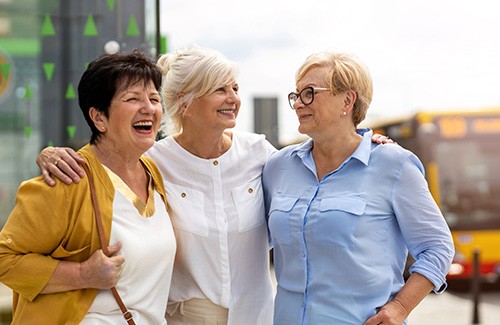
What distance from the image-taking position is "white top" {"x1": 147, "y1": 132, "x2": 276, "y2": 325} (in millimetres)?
3553

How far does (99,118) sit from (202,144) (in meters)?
0.64

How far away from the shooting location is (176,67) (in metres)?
3.67

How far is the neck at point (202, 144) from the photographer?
371 centimetres

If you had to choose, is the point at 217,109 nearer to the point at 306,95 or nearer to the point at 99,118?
the point at 306,95

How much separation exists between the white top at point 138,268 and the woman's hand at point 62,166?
0.59ft

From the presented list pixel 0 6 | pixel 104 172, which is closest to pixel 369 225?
pixel 104 172

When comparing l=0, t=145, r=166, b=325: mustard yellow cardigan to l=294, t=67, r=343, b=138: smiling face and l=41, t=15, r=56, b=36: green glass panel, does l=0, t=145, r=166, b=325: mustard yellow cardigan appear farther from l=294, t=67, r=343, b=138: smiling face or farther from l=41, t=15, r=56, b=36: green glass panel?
l=41, t=15, r=56, b=36: green glass panel

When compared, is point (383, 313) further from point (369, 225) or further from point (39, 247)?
point (39, 247)

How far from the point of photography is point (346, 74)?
3326 millimetres

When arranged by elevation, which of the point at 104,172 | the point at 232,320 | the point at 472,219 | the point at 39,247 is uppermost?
the point at 104,172

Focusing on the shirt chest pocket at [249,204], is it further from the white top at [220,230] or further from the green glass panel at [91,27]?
the green glass panel at [91,27]

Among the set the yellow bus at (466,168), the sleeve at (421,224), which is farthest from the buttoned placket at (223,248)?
the yellow bus at (466,168)

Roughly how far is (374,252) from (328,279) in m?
0.21

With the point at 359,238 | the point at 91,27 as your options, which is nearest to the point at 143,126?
the point at 359,238
